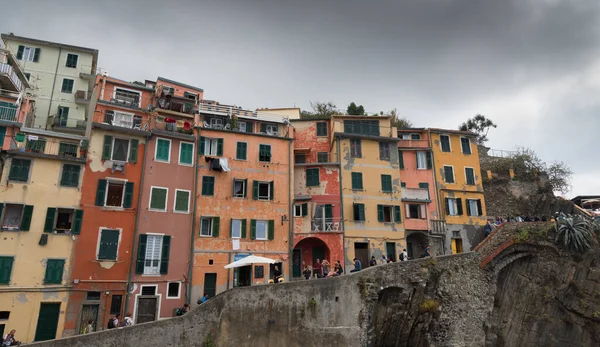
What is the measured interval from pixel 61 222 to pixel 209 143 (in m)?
11.0

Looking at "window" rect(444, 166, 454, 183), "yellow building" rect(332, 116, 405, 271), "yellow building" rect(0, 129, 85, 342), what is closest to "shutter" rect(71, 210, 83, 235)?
"yellow building" rect(0, 129, 85, 342)

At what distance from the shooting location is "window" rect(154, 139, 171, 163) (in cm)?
2728

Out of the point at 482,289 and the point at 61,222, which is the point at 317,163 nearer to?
the point at 482,289

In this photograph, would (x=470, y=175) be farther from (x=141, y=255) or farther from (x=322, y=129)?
(x=141, y=255)

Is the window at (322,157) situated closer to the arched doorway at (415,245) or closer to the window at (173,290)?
the arched doorway at (415,245)

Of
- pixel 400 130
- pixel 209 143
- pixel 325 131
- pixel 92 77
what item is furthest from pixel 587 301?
pixel 92 77

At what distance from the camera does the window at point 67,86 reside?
119 ft

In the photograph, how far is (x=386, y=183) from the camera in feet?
110

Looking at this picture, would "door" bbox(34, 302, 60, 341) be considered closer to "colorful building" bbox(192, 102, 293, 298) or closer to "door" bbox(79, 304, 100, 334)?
"door" bbox(79, 304, 100, 334)

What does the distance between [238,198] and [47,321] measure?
44.7 feet

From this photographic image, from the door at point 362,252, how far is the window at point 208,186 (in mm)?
12336

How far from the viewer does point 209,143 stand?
96.4 feet

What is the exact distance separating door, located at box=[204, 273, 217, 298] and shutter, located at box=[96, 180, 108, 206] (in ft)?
27.3

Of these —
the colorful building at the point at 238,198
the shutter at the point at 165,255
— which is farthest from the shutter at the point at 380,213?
the shutter at the point at 165,255
